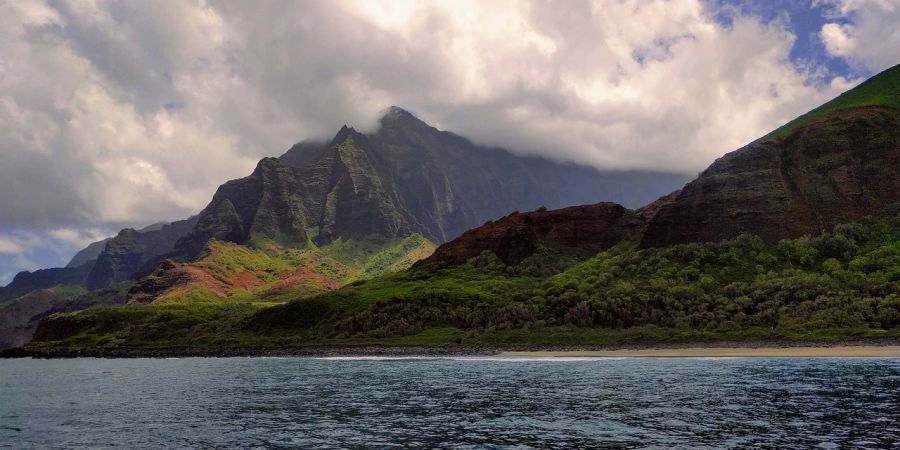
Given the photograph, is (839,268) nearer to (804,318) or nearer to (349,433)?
(804,318)

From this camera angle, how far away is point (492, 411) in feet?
Answer: 172

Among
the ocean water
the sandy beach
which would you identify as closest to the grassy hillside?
the sandy beach

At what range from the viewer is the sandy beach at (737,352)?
107 metres

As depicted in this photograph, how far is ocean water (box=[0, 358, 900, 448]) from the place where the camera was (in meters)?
39.4

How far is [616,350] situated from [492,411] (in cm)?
9702

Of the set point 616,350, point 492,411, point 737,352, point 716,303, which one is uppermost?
point 716,303

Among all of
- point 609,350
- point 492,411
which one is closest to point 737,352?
point 609,350

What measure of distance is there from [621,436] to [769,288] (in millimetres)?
135858

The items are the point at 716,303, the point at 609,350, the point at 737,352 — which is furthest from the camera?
the point at 716,303

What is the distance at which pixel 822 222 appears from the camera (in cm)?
18888

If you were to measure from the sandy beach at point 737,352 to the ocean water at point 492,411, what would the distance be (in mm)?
17229

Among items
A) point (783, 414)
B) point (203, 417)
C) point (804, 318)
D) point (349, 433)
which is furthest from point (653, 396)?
point (804, 318)

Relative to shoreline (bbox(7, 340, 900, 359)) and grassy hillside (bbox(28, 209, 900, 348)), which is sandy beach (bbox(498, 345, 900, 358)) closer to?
shoreline (bbox(7, 340, 900, 359))

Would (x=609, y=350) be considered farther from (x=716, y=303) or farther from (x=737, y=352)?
(x=716, y=303)
